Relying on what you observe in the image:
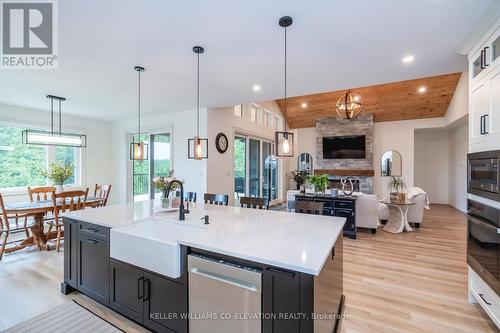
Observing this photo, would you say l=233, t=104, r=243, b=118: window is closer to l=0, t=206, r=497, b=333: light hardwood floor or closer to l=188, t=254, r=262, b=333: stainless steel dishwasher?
l=0, t=206, r=497, b=333: light hardwood floor

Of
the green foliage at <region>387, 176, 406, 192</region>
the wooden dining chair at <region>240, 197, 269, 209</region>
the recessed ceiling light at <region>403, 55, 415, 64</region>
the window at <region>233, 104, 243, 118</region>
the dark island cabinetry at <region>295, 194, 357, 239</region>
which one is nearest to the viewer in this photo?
the recessed ceiling light at <region>403, 55, 415, 64</region>

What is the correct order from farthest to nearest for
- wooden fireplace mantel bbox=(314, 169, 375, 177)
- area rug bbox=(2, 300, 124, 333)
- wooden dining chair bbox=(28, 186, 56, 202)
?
wooden fireplace mantel bbox=(314, 169, 375, 177) → wooden dining chair bbox=(28, 186, 56, 202) → area rug bbox=(2, 300, 124, 333)

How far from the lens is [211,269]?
1.54m

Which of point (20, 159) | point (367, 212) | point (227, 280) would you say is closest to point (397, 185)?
point (367, 212)

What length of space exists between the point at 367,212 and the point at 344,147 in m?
4.04

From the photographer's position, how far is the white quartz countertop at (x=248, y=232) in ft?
4.58

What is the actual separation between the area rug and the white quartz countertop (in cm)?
89

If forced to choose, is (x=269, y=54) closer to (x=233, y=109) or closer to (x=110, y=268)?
(x=110, y=268)

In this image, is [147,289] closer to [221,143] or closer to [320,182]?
[320,182]

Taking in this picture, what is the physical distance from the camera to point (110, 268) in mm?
2111

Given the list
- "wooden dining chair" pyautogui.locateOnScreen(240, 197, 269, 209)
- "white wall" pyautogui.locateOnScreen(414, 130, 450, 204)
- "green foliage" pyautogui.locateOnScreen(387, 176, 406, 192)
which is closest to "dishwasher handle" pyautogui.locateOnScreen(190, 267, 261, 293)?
"wooden dining chair" pyautogui.locateOnScreen(240, 197, 269, 209)

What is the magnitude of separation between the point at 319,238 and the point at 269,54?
207cm

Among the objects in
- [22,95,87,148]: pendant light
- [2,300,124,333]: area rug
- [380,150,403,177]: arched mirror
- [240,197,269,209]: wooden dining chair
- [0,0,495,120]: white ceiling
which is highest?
[0,0,495,120]: white ceiling

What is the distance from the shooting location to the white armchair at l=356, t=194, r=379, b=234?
180 inches
